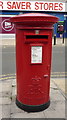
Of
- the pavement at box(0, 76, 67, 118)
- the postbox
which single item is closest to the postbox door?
the postbox

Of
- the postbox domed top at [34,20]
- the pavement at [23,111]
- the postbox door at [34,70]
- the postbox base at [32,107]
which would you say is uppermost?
the postbox domed top at [34,20]

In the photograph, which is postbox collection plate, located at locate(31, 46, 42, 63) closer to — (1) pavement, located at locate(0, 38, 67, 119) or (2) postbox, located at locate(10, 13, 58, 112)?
(2) postbox, located at locate(10, 13, 58, 112)

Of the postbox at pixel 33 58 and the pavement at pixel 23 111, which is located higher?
the postbox at pixel 33 58

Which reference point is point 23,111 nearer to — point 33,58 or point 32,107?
point 32,107

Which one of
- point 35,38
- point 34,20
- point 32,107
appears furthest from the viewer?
point 32,107

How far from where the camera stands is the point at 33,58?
2.95 meters

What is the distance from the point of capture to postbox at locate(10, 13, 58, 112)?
2.78m

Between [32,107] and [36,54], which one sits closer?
[36,54]

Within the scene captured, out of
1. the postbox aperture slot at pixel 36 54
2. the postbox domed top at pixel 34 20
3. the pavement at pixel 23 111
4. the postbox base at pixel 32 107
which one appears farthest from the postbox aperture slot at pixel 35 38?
the pavement at pixel 23 111

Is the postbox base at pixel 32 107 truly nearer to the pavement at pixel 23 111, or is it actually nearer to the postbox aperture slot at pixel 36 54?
the pavement at pixel 23 111

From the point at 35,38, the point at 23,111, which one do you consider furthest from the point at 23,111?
the point at 35,38

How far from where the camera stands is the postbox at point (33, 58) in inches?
109

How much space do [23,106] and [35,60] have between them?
3.26 feet

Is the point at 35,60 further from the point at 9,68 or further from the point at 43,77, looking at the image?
the point at 9,68
